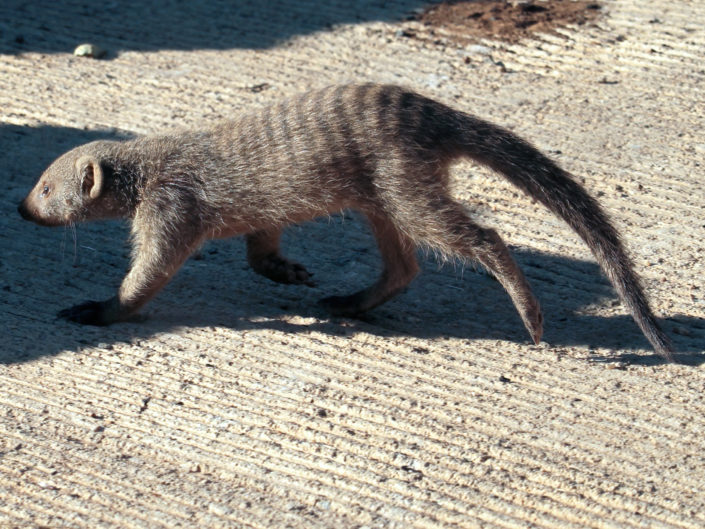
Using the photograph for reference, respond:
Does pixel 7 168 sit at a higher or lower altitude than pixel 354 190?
lower

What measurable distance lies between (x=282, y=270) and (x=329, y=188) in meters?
0.62

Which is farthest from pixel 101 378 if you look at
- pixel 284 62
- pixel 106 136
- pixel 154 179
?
pixel 284 62

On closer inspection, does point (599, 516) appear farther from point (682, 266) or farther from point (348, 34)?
point (348, 34)

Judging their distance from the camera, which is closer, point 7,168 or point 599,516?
point 599,516

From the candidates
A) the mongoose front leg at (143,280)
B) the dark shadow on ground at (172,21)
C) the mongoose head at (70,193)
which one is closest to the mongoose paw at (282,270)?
the mongoose front leg at (143,280)

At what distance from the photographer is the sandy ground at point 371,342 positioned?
3182mm

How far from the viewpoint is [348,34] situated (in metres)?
7.10

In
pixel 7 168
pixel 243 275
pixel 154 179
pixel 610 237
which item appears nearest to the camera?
pixel 610 237

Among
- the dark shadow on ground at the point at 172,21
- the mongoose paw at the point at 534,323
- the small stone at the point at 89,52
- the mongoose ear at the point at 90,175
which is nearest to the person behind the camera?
the mongoose paw at the point at 534,323

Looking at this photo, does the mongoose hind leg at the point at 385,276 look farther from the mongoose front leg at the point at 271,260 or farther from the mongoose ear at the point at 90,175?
the mongoose ear at the point at 90,175

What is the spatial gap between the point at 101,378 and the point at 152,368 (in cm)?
21

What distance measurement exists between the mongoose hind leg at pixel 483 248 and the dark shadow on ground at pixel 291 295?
0.67ft

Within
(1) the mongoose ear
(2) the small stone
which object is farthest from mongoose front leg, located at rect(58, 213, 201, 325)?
(2) the small stone

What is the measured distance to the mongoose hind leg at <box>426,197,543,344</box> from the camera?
4062 mm
